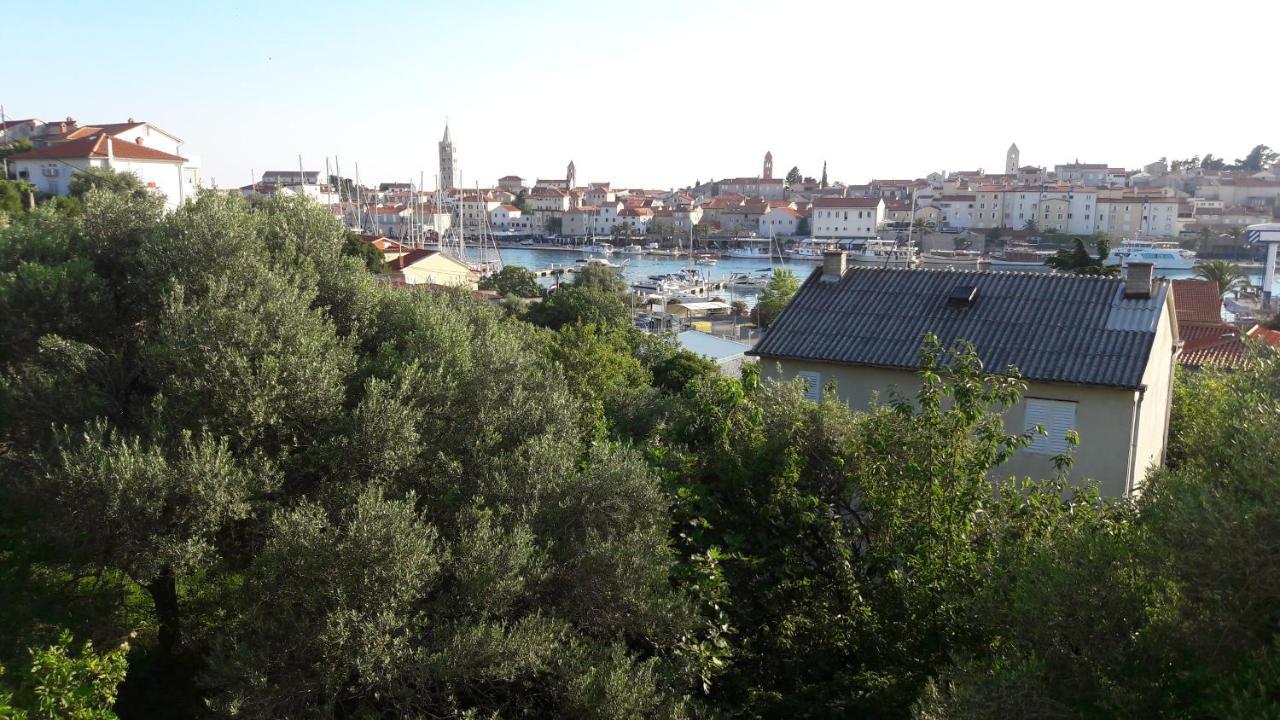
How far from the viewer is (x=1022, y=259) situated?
287 ft

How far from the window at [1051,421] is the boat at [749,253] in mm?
89069

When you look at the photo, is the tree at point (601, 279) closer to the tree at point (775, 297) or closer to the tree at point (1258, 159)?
the tree at point (775, 297)

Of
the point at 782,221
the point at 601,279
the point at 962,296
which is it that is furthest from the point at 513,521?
the point at 782,221

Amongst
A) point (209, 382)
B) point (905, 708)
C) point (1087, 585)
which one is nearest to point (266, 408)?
point (209, 382)

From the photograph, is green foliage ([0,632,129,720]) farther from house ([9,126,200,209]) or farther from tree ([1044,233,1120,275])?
house ([9,126,200,209])

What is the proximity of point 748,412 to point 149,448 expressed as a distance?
518 cm

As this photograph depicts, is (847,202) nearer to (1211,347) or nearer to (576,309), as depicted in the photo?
(576,309)

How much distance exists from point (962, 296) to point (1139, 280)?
239 centimetres

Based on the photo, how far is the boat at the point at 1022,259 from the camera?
273 ft

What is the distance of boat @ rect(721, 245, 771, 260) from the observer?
102000mm

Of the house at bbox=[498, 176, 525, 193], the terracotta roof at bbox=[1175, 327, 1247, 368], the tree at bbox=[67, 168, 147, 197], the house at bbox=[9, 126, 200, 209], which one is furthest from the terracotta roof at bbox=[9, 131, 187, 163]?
the house at bbox=[498, 176, 525, 193]

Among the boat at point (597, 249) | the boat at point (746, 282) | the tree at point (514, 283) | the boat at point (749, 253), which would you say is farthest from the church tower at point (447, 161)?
the tree at point (514, 283)

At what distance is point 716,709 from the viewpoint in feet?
22.5

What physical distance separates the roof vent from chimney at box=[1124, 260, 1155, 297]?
2.06 metres
